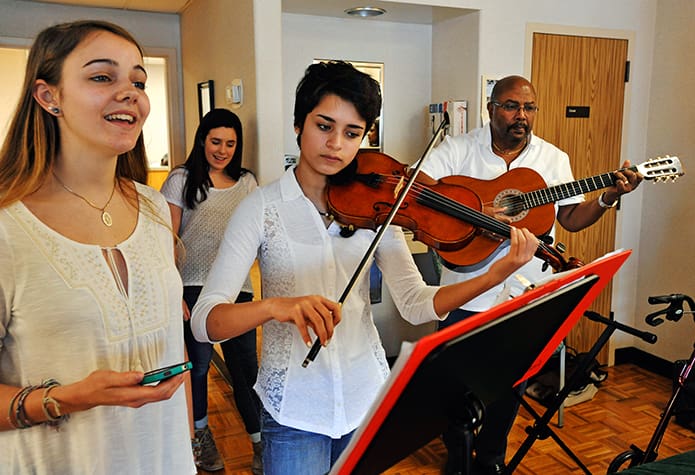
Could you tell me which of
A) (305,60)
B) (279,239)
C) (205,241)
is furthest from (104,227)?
(305,60)

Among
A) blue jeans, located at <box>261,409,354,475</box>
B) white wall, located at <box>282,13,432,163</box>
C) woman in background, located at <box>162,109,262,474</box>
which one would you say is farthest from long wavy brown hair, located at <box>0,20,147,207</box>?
white wall, located at <box>282,13,432,163</box>

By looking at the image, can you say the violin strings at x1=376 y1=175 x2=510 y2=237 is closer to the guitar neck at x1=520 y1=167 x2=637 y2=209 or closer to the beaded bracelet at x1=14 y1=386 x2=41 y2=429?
the guitar neck at x1=520 y1=167 x2=637 y2=209

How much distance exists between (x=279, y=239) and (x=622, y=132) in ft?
9.37

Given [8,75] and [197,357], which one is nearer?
[197,357]

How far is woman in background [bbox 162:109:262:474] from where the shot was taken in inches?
97.0

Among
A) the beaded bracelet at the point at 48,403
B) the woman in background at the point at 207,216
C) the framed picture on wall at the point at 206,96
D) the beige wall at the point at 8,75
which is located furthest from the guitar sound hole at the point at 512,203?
the beige wall at the point at 8,75

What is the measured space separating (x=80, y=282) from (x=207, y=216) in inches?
60.9

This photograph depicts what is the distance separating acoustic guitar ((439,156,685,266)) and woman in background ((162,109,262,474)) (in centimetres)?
97

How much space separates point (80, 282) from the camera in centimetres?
93

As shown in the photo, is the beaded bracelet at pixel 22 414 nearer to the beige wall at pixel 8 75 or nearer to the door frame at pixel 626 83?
the door frame at pixel 626 83

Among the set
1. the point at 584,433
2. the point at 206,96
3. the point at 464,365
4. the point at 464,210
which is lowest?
the point at 584,433

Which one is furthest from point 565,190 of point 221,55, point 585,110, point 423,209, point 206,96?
point 206,96

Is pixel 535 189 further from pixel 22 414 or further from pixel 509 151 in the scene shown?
pixel 22 414

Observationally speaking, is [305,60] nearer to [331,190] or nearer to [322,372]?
[331,190]
